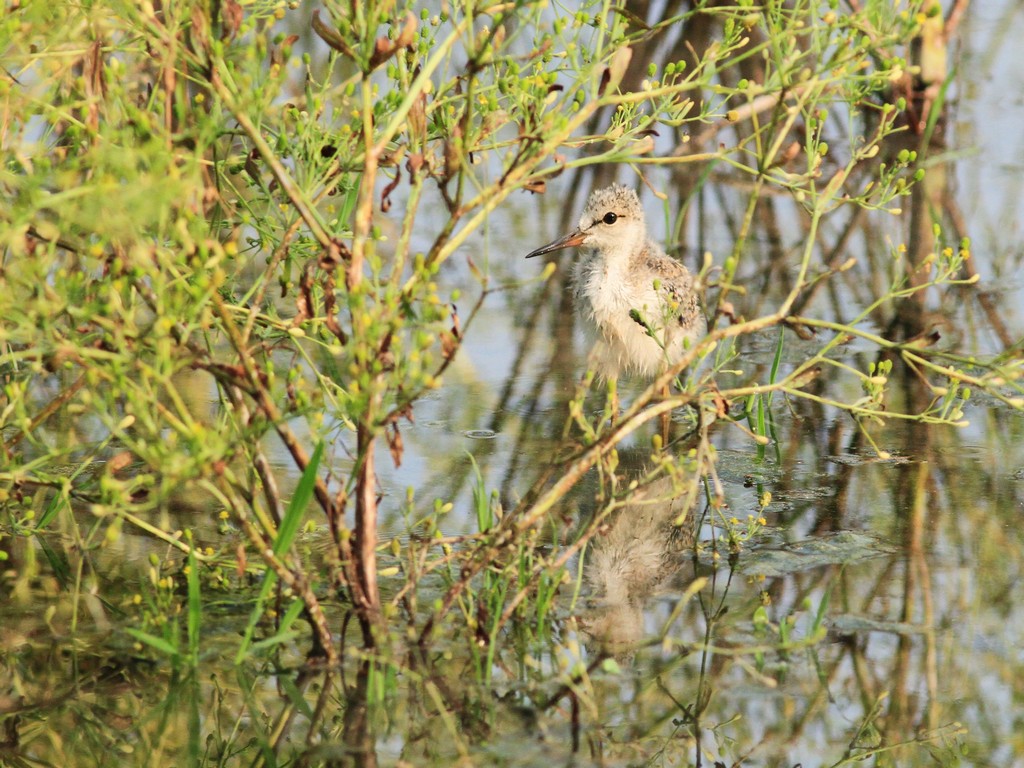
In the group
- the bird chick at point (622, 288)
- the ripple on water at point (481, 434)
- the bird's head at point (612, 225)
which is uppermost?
the bird's head at point (612, 225)

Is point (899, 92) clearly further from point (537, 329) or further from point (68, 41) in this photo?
point (68, 41)

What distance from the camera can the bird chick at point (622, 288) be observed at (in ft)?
22.6

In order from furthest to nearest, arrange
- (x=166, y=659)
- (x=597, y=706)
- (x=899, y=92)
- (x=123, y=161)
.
A: (x=899, y=92)
(x=166, y=659)
(x=597, y=706)
(x=123, y=161)

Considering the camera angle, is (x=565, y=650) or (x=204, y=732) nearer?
(x=204, y=732)

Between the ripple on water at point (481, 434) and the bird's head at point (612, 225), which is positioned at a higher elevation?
the bird's head at point (612, 225)

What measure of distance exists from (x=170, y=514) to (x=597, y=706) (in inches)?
80.7

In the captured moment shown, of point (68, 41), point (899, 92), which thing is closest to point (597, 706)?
point (68, 41)

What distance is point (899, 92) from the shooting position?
979cm

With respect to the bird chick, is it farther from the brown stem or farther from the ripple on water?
the brown stem

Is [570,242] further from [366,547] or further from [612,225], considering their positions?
[366,547]

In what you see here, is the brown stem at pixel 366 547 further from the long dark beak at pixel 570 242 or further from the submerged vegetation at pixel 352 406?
the long dark beak at pixel 570 242

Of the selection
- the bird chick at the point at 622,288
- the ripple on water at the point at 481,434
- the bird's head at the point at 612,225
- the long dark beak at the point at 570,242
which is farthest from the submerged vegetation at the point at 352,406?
the long dark beak at the point at 570,242

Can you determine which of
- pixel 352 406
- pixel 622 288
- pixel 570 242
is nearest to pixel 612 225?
pixel 570 242

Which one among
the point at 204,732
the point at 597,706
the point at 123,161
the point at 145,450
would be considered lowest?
the point at 204,732
